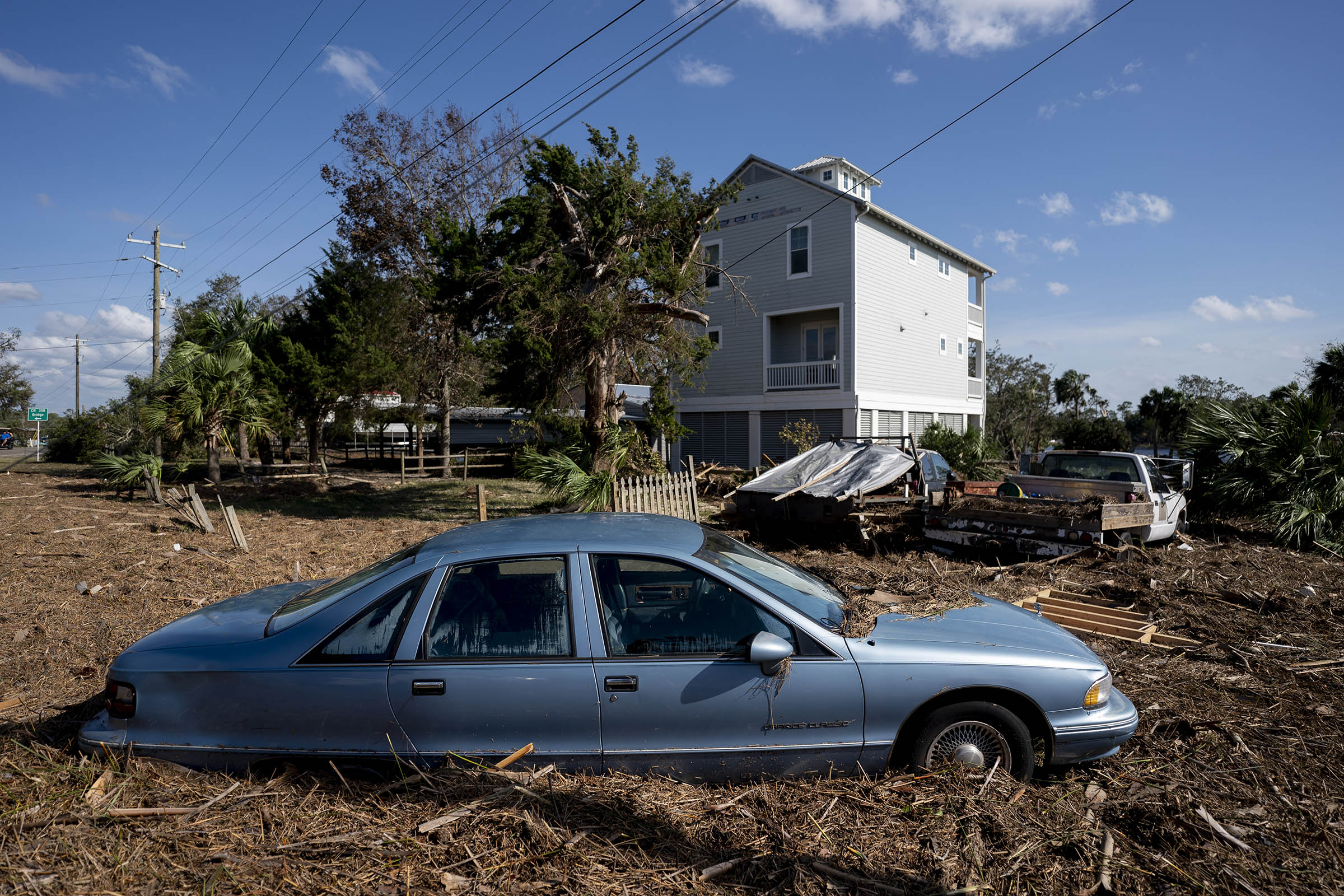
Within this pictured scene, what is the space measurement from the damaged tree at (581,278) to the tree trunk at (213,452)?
5.91m

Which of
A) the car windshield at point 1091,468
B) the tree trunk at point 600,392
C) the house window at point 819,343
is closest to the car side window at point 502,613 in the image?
the car windshield at point 1091,468

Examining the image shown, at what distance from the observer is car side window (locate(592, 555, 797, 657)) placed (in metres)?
3.35

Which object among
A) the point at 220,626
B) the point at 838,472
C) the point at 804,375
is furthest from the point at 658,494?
the point at 804,375

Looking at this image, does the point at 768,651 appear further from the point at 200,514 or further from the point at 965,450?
the point at 965,450

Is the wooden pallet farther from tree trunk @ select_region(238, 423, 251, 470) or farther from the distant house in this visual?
tree trunk @ select_region(238, 423, 251, 470)

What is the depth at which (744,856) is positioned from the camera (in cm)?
300

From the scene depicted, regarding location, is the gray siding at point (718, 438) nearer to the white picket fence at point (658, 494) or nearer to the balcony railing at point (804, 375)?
the balcony railing at point (804, 375)

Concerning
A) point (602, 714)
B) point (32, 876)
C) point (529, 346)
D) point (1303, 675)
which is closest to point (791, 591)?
point (602, 714)

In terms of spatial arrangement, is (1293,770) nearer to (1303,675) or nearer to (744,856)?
(1303,675)

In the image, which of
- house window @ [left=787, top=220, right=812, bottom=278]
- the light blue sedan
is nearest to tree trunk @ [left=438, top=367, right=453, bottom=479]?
house window @ [left=787, top=220, right=812, bottom=278]

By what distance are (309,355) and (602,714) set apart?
2054 centimetres

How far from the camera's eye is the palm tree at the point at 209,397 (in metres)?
15.2

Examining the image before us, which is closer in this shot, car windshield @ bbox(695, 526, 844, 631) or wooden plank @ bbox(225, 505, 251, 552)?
car windshield @ bbox(695, 526, 844, 631)

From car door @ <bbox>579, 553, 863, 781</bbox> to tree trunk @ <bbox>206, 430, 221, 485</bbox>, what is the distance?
15.7 m
